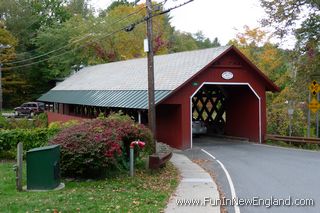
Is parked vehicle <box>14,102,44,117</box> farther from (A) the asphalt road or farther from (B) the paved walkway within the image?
(B) the paved walkway

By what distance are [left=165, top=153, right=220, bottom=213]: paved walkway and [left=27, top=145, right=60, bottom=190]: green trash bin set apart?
3.39 m

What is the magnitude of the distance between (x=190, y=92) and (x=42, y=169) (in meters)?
13.0

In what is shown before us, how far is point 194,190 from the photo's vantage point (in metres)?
11.9

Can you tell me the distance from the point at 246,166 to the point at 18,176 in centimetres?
884

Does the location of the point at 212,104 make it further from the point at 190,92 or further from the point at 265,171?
the point at 265,171

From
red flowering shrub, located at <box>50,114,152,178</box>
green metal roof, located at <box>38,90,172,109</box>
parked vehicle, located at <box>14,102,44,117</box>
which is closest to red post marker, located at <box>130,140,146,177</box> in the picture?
red flowering shrub, located at <box>50,114,152,178</box>

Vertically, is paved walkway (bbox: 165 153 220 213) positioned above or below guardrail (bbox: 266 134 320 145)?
below

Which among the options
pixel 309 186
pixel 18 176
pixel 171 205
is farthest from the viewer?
pixel 309 186

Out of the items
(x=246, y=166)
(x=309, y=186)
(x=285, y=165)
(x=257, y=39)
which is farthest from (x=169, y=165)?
(x=257, y=39)

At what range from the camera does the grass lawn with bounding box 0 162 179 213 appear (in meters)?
9.23

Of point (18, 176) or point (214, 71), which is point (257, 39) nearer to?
point (214, 71)

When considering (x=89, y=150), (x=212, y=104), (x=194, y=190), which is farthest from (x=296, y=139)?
(x=89, y=150)

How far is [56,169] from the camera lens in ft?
38.6

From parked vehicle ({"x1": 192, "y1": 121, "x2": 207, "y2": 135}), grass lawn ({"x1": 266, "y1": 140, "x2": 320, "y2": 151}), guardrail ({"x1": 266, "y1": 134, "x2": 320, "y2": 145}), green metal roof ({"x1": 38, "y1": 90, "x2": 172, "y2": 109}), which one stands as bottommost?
grass lawn ({"x1": 266, "y1": 140, "x2": 320, "y2": 151})
